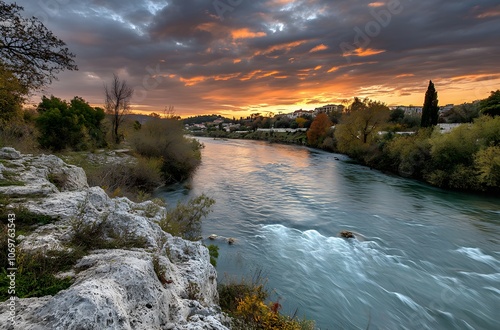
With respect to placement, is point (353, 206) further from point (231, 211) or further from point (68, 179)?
point (68, 179)

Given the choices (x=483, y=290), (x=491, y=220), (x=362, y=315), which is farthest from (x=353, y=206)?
(x=362, y=315)

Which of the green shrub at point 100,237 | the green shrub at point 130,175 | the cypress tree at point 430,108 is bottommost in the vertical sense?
the green shrub at point 130,175

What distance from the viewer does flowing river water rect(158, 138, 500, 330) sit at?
759cm

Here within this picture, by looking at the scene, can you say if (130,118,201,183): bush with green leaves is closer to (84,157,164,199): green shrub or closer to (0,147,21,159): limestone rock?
(84,157,164,199): green shrub

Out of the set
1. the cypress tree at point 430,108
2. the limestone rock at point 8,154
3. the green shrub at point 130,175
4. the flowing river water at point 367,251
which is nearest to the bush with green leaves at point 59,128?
the green shrub at point 130,175

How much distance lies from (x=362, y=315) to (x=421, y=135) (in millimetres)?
29727

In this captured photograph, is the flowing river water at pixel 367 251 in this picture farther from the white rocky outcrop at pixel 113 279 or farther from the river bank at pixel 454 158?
the white rocky outcrop at pixel 113 279

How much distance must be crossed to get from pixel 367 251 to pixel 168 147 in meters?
20.2

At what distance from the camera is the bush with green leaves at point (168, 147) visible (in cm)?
2439

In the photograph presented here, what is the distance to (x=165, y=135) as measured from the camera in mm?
25922

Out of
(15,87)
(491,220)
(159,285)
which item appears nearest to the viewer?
(159,285)

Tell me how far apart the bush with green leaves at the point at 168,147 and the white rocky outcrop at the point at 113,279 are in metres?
17.7

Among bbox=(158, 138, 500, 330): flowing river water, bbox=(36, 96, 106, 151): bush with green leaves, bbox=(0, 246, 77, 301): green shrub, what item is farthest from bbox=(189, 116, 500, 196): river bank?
bbox=(36, 96, 106, 151): bush with green leaves

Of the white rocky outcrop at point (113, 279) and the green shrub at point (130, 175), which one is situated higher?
the white rocky outcrop at point (113, 279)
